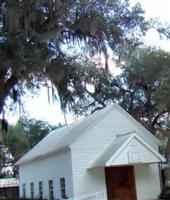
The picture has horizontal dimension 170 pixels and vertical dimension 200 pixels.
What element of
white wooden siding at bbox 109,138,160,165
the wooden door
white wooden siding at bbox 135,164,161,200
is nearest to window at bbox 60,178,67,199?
the wooden door

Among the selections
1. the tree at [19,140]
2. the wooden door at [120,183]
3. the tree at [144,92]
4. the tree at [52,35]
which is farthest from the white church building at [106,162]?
the tree at [19,140]

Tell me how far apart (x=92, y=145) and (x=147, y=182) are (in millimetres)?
4352

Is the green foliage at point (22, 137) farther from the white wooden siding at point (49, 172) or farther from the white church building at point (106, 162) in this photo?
the white church building at point (106, 162)

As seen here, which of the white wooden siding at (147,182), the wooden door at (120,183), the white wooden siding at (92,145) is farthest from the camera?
the white wooden siding at (147,182)

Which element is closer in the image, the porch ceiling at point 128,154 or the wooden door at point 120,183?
the porch ceiling at point 128,154

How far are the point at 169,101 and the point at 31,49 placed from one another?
20.8 metres

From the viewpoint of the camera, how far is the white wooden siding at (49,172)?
1168 inches

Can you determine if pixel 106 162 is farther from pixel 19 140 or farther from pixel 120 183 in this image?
pixel 19 140

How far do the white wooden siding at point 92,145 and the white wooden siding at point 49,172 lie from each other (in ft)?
1.74

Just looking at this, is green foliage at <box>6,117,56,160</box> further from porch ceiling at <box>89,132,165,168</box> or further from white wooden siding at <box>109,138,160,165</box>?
white wooden siding at <box>109,138,160,165</box>

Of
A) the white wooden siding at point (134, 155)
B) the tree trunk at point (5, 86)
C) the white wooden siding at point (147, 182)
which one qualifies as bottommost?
the white wooden siding at point (147, 182)

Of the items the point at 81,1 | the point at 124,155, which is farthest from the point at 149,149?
the point at 81,1

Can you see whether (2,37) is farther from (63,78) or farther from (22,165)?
(22,165)

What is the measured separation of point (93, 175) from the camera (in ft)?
96.3
